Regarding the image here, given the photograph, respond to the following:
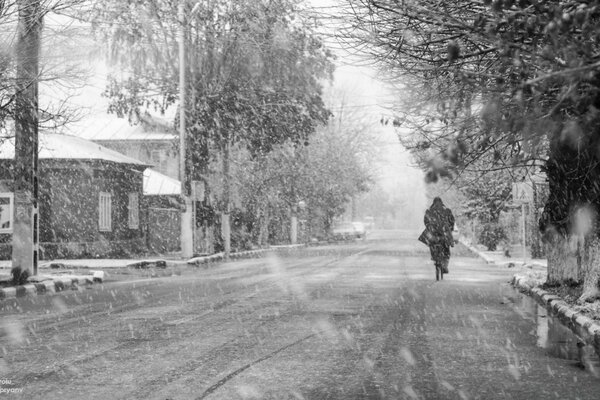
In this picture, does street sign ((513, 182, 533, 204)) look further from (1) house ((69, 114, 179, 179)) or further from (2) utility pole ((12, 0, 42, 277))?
(1) house ((69, 114, 179, 179))

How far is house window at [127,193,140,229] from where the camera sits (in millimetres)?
37219

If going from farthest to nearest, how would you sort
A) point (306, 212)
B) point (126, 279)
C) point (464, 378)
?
point (306, 212) → point (126, 279) → point (464, 378)

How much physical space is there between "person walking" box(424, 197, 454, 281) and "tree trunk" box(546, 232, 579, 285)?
4.09 m

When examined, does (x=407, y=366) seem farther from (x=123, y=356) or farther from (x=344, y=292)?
(x=344, y=292)

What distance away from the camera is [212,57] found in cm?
3294

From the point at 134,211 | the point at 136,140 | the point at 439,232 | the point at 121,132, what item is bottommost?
the point at 439,232

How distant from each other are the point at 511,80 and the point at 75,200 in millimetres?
27524

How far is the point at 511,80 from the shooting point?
→ 7441 millimetres

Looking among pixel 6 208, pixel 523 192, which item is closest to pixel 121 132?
pixel 6 208

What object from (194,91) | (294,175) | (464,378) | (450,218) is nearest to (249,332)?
(464,378)

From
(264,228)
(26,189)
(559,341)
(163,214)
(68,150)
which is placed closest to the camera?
(559,341)

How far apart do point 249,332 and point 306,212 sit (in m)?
49.0

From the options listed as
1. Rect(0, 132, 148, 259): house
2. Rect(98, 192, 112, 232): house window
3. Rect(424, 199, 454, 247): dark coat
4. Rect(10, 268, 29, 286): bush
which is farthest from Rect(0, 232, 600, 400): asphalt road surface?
Rect(98, 192, 112, 232): house window

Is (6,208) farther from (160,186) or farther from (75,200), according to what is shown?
(160,186)
